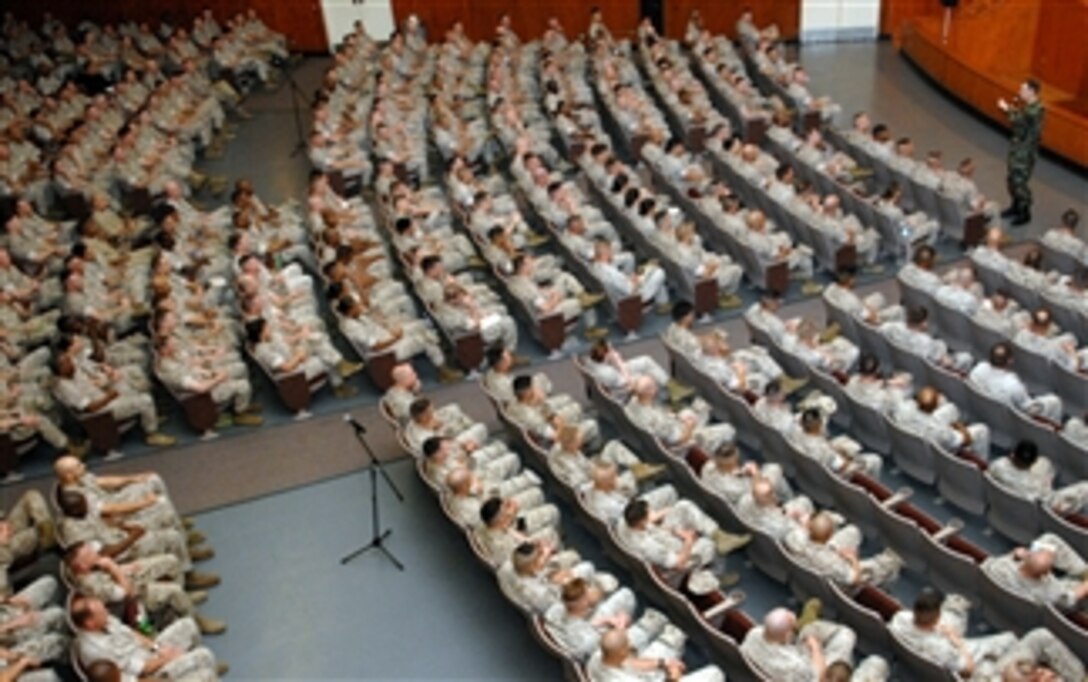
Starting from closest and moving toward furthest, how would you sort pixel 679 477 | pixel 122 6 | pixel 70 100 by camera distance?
pixel 679 477 < pixel 70 100 < pixel 122 6

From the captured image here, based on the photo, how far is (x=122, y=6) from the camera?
18922mm

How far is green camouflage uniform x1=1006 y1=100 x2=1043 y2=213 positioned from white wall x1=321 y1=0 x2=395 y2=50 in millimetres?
11091

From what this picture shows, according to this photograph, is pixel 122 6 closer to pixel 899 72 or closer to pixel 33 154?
pixel 33 154

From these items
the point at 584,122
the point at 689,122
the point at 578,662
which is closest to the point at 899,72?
the point at 689,122

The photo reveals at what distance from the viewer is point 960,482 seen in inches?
262

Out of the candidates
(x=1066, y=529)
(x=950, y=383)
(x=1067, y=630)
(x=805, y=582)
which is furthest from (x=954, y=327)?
(x=1067, y=630)

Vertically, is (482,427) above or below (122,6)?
below

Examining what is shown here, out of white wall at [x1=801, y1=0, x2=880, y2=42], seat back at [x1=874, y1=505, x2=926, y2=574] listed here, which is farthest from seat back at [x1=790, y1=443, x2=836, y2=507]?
white wall at [x1=801, y1=0, x2=880, y2=42]

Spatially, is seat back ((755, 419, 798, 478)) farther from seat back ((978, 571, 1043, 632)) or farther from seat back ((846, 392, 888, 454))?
seat back ((978, 571, 1043, 632))

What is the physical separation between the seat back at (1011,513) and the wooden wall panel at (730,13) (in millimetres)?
13745

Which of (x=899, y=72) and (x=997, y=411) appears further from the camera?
(x=899, y=72)

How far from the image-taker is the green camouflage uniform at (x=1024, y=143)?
10.6 m

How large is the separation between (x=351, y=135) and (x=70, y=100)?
4.54 m

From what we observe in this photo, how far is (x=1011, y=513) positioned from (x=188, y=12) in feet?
55.2
